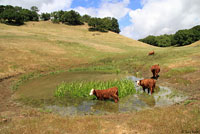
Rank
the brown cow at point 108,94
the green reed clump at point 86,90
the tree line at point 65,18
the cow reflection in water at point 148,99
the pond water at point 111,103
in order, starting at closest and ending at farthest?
1. the pond water at point 111,103
2. the cow reflection in water at point 148,99
3. the brown cow at point 108,94
4. the green reed clump at point 86,90
5. the tree line at point 65,18

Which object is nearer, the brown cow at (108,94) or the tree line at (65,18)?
the brown cow at (108,94)

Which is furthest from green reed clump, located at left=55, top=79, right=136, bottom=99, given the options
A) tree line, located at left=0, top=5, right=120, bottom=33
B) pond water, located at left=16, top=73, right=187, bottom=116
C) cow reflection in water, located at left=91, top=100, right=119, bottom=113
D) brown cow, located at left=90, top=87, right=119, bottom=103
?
tree line, located at left=0, top=5, right=120, bottom=33

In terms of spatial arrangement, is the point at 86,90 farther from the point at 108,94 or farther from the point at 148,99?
the point at 148,99

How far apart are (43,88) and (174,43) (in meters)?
111

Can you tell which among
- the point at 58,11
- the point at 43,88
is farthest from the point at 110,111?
the point at 58,11

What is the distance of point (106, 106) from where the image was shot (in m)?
11.5

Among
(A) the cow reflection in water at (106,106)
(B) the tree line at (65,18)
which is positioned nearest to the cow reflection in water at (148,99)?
(A) the cow reflection in water at (106,106)

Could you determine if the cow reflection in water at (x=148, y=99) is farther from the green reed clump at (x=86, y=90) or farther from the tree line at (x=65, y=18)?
the tree line at (x=65, y=18)

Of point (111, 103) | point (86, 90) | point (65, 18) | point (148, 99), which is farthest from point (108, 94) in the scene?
point (65, 18)

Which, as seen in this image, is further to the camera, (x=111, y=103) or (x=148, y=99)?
(x=148, y=99)

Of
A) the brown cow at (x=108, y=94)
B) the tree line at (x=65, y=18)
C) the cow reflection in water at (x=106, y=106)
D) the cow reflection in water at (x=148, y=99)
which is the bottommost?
the cow reflection in water at (x=106, y=106)

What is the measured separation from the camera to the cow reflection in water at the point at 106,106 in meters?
10.9

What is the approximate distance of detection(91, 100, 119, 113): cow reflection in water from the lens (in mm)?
10938

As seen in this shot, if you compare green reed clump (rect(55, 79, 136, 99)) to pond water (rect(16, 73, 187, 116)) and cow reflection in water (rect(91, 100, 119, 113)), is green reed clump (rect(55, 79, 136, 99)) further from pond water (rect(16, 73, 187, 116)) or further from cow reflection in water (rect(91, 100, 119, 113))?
cow reflection in water (rect(91, 100, 119, 113))
